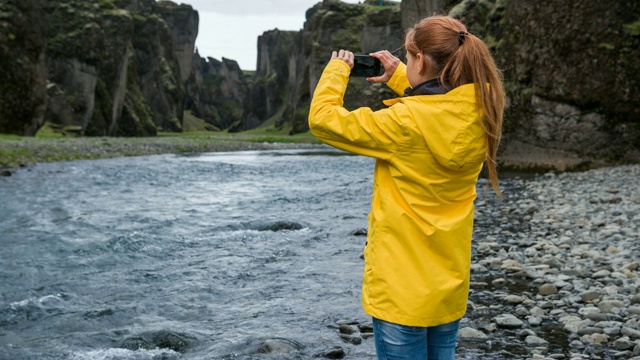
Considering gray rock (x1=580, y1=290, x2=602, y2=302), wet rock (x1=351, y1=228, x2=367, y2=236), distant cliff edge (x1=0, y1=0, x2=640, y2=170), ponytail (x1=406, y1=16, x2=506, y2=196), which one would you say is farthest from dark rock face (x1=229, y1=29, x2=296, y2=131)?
ponytail (x1=406, y1=16, x2=506, y2=196)

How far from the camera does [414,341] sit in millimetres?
3367

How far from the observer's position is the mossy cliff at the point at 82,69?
2003 inches

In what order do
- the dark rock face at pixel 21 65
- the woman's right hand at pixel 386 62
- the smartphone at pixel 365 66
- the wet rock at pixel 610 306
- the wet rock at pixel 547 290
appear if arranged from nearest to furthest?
the smartphone at pixel 365 66 → the woman's right hand at pixel 386 62 → the wet rock at pixel 610 306 → the wet rock at pixel 547 290 → the dark rock face at pixel 21 65

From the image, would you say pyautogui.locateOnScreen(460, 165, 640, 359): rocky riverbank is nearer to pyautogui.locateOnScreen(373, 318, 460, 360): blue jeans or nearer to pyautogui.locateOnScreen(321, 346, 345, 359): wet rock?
pyautogui.locateOnScreen(321, 346, 345, 359): wet rock

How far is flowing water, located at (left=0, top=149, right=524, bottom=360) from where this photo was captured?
6910mm

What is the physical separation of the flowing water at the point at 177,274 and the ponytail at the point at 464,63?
12.0 feet

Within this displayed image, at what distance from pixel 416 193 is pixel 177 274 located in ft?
23.8

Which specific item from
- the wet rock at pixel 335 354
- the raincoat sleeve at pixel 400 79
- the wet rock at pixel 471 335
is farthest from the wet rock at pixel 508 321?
the raincoat sleeve at pixel 400 79

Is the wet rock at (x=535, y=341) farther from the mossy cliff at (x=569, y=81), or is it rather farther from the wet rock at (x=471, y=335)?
the mossy cliff at (x=569, y=81)

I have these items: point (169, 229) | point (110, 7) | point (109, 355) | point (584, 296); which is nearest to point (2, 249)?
point (169, 229)

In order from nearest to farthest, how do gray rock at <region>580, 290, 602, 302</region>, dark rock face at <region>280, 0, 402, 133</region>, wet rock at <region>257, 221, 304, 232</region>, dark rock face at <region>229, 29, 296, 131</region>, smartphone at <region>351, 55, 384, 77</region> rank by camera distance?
1. smartphone at <region>351, 55, 384, 77</region>
2. gray rock at <region>580, 290, 602, 302</region>
3. wet rock at <region>257, 221, 304, 232</region>
4. dark rock face at <region>280, 0, 402, 133</region>
5. dark rock face at <region>229, 29, 296, 131</region>

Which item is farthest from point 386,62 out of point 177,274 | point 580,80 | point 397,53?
point 397,53

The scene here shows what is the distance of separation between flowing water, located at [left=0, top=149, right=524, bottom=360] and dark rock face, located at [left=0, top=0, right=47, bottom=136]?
33634 mm

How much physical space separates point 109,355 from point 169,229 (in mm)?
7578
